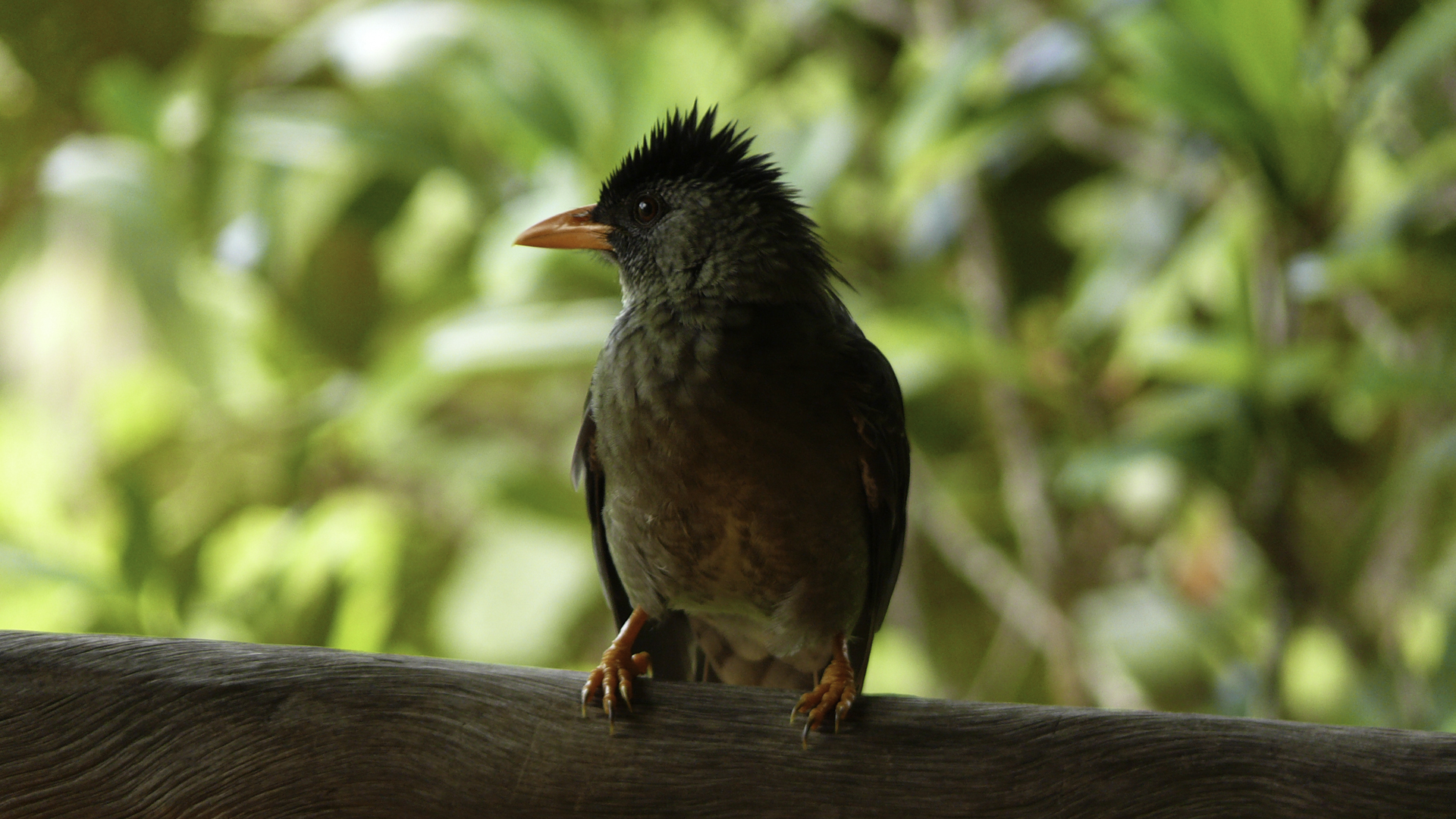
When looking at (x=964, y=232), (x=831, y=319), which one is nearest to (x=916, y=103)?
(x=964, y=232)

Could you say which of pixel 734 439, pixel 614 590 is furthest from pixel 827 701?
pixel 614 590

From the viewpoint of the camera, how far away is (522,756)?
1.18 metres

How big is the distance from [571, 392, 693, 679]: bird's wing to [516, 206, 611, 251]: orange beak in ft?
0.84

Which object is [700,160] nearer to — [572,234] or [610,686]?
[572,234]

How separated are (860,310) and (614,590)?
119cm

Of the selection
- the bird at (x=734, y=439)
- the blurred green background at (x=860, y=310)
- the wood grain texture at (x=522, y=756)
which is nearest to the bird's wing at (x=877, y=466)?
the bird at (x=734, y=439)

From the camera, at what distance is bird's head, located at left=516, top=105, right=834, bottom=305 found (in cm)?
161

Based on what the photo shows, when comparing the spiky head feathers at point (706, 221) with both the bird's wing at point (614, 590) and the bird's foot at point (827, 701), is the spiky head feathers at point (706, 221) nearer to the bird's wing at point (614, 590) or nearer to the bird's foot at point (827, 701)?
the bird's wing at point (614, 590)

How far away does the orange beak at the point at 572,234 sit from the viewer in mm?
1802

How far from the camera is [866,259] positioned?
319 centimetres

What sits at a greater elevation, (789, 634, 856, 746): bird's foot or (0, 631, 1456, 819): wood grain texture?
(789, 634, 856, 746): bird's foot


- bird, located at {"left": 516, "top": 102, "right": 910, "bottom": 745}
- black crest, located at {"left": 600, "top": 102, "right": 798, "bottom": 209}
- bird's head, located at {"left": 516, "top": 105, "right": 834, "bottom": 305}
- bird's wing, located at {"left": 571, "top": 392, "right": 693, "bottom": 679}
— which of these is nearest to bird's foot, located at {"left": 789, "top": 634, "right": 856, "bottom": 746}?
bird, located at {"left": 516, "top": 102, "right": 910, "bottom": 745}

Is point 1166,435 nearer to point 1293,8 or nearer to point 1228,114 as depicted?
point 1228,114

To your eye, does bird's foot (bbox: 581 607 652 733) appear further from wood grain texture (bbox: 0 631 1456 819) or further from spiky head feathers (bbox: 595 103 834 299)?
spiky head feathers (bbox: 595 103 834 299)
